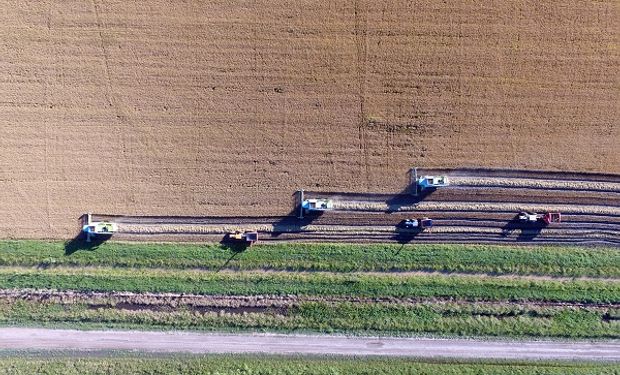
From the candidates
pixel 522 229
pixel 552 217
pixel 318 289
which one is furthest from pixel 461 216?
pixel 318 289

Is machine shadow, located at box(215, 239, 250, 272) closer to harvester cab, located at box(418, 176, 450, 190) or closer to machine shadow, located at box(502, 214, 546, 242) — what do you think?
harvester cab, located at box(418, 176, 450, 190)

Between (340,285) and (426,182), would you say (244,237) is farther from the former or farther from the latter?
(426,182)

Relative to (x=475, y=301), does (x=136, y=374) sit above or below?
below

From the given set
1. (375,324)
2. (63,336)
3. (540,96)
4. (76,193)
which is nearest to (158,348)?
(63,336)

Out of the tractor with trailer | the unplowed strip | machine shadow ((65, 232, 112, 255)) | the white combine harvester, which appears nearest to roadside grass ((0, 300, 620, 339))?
the unplowed strip

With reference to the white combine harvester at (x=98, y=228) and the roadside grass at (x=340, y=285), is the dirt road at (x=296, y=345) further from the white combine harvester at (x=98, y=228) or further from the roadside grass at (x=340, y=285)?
the white combine harvester at (x=98, y=228)

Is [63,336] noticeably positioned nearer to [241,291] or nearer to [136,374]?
[136,374]

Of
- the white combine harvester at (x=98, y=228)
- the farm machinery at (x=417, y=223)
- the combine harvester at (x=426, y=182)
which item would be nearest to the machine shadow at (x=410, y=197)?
the combine harvester at (x=426, y=182)
